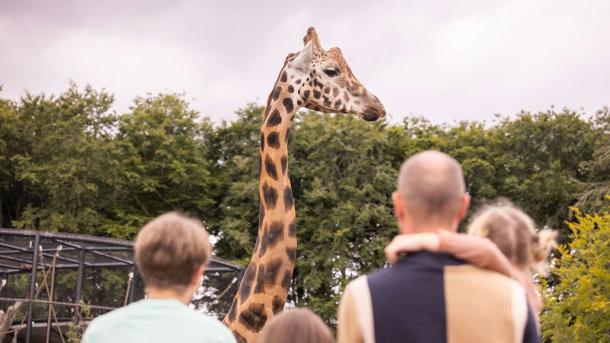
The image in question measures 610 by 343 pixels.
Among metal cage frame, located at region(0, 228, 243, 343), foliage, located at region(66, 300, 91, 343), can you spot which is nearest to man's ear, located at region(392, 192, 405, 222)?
metal cage frame, located at region(0, 228, 243, 343)

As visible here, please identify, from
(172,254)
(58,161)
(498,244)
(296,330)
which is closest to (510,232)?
(498,244)

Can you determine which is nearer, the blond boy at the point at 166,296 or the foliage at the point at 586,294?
the blond boy at the point at 166,296

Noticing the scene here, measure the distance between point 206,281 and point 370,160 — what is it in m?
7.18

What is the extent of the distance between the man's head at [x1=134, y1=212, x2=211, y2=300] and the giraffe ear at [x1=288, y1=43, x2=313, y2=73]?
4.69 m

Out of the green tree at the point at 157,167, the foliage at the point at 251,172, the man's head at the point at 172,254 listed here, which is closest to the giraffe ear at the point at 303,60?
the man's head at the point at 172,254

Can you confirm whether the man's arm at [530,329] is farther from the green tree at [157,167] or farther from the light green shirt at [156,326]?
the green tree at [157,167]

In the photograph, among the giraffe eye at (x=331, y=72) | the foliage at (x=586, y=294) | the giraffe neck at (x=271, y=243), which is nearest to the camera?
the giraffe neck at (x=271, y=243)

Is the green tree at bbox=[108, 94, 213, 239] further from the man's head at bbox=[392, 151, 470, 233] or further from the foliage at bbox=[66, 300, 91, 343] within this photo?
the man's head at bbox=[392, 151, 470, 233]

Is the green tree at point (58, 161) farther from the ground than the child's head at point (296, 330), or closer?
farther from the ground

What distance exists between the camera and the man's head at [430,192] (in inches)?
102

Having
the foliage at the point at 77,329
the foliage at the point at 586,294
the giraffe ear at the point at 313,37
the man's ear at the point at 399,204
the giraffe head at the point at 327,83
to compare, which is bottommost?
the foliage at the point at 77,329

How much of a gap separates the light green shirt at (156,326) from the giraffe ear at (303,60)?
482cm

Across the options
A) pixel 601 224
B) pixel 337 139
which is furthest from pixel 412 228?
pixel 337 139

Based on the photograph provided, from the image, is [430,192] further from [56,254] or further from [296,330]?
[56,254]
